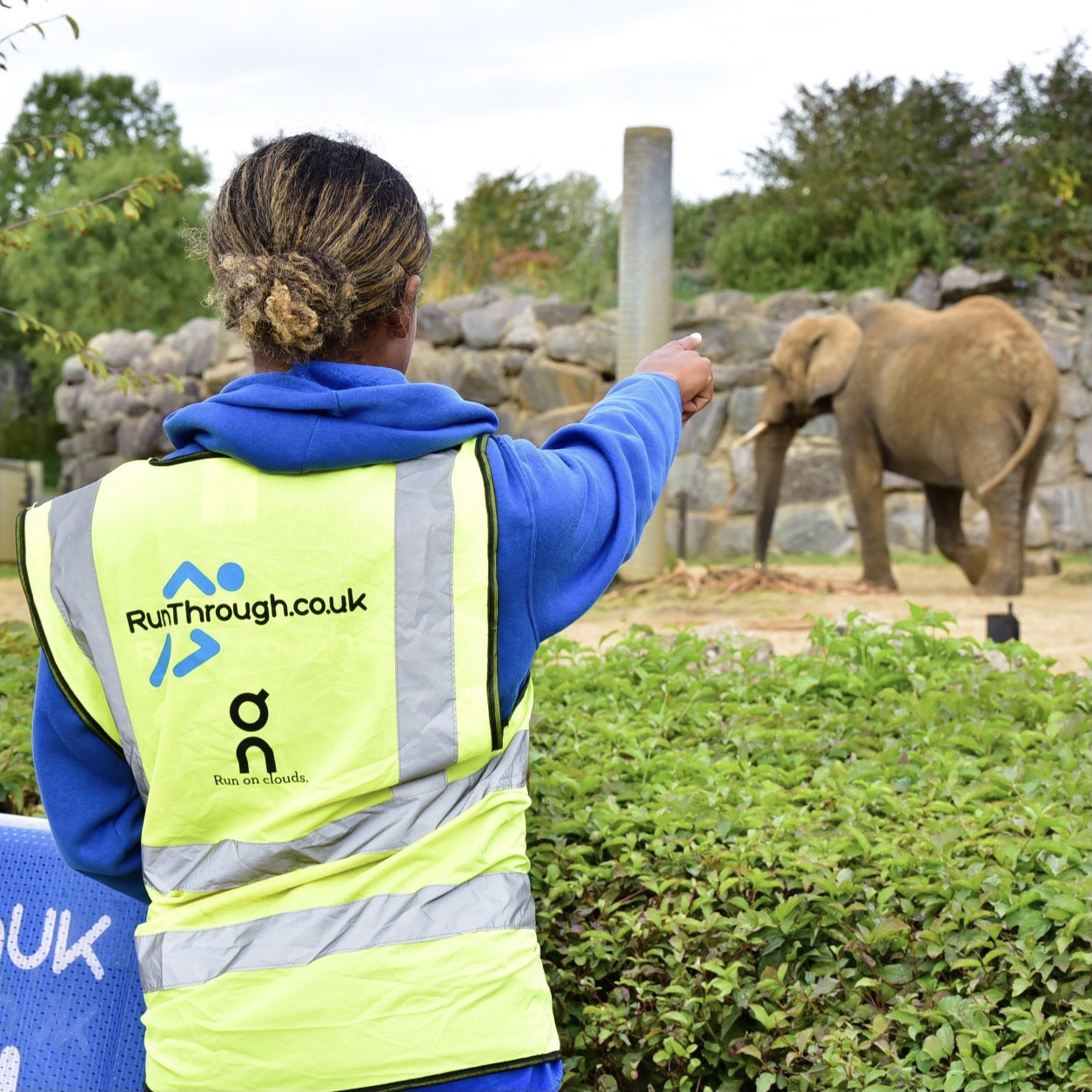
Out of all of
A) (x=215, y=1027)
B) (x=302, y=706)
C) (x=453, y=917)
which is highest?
(x=302, y=706)

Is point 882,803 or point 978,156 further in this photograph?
point 978,156

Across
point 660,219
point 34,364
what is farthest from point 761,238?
point 34,364

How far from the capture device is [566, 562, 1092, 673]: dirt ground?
834 cm

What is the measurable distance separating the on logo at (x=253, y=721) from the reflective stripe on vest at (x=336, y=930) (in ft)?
0.52

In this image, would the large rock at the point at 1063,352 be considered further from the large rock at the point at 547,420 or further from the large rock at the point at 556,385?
the large rock at the point at 547,420

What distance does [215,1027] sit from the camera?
1.40 meters

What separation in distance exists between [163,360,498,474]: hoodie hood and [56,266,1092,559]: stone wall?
1131 cm

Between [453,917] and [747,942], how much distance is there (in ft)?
2.91

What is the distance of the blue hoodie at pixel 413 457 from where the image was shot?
1.38 m

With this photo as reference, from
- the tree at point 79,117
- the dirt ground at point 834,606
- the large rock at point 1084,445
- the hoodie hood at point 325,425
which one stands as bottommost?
the dirt ground at point 834,606

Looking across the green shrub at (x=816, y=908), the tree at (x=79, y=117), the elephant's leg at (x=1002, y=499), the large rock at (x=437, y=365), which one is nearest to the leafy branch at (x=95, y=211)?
the green shrub at (x=816, y=908)

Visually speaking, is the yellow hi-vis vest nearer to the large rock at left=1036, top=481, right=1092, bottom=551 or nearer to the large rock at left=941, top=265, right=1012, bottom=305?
the large rock at left=1036, top=481, right=1092, bottom=551

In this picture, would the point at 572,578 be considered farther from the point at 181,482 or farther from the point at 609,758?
the point at 609,758

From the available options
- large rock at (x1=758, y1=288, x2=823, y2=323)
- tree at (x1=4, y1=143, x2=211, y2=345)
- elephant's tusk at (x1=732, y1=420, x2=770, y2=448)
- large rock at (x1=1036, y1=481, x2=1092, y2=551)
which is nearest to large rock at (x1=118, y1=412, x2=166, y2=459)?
large rock at (x1=758, y1=288, x2=823, y2=323)
